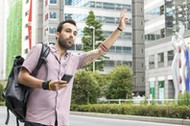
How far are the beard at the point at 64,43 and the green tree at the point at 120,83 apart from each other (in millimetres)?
34097

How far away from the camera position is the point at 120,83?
37.8m

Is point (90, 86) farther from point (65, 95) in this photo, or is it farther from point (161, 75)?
point (65, 95)

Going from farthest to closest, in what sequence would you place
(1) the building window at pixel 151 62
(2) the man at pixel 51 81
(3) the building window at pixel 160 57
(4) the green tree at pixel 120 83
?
(1) the building window at pixel 151 62, (3) the building window at pixel 160 57, (4) the green tree at pixel 120 83, (2) the man at pixel 51 81

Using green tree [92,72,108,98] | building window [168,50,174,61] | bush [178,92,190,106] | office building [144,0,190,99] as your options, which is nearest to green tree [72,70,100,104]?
green tree [92,72,108,98]

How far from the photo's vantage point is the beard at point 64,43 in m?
3.62

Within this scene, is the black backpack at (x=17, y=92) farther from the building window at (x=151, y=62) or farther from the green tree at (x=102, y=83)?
the building window at (x=151, y=62)

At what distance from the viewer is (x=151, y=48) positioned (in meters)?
55.9

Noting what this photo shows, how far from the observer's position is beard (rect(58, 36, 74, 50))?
3.62 metres

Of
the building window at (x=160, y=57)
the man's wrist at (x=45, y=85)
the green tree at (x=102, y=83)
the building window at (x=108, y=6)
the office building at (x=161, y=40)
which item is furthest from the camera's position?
the building window at (x=108, y=6)

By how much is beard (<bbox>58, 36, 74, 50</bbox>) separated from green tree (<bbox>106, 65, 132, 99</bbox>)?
112 ft

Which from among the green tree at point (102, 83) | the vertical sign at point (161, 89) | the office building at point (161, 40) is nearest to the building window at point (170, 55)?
the office building at point (161, 40)

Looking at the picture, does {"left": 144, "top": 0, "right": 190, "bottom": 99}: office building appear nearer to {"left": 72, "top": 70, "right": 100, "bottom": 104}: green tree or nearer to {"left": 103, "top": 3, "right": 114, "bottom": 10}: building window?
{"left": 72, "top": 70, "right": 100, "bottom": 104}: green tree

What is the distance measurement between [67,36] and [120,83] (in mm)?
34359

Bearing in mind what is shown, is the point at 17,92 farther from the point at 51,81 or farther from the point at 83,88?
the point at 83,88
